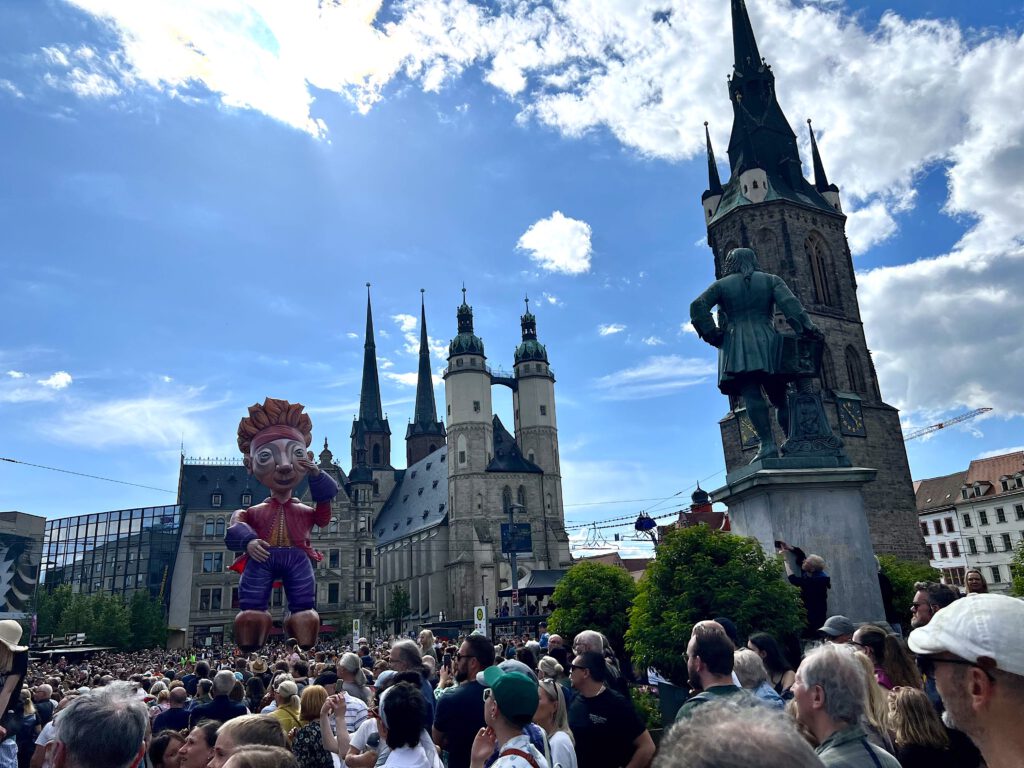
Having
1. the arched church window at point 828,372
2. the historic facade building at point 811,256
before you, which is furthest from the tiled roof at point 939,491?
the arched church window at point 828,372

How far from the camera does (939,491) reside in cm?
6300

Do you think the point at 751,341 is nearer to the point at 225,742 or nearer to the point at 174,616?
the point at 225,742

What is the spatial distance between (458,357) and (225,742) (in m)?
75.6

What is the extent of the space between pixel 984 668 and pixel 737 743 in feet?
4.18

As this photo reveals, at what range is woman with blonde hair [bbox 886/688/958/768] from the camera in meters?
3.57

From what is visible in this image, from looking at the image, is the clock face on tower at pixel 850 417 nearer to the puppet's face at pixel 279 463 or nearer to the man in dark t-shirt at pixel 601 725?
the puppet's face at pixel 279 463

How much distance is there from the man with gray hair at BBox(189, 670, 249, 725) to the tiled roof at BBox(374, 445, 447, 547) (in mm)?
70373

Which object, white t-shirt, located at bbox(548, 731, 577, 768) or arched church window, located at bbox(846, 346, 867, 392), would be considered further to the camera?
arched church window, located at bbox(846, 346, 867, 392)

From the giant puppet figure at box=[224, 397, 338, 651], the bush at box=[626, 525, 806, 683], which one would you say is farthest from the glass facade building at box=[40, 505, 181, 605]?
the bush at box=[626, 525, 806, 683]

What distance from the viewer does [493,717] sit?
3.84 m

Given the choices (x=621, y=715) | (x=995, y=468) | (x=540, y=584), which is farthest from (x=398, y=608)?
(x=621, y=715)

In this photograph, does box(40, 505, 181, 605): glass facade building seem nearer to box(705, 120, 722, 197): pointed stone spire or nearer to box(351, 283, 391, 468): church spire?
box(351, 283, 391, 468): church spire

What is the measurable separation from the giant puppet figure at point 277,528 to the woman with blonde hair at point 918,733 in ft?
48.8

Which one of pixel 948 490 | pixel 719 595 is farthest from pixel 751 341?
pixel 948 490
